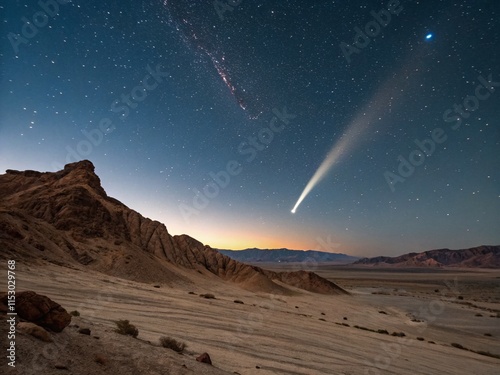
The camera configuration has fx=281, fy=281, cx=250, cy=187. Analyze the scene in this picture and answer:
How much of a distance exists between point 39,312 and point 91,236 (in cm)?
3484

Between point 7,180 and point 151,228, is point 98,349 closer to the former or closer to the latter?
point 151,228

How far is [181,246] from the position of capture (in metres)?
52.3

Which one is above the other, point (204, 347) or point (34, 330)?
point (34, 330)

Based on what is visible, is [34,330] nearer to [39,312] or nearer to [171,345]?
[39,312]

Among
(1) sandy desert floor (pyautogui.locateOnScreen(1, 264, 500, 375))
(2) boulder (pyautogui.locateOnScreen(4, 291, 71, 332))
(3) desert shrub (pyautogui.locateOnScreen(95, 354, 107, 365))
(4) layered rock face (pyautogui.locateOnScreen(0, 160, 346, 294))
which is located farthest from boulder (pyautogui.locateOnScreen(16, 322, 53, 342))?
(4) layered rock face (pyautogui.locateOnScreen(0, 160, 346, 294))

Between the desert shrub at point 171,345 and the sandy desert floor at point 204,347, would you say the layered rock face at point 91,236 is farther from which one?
the desert shrub at point 171,345

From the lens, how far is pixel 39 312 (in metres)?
6.31

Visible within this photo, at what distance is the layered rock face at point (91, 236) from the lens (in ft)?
92.0

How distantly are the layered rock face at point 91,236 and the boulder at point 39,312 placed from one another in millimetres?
19087

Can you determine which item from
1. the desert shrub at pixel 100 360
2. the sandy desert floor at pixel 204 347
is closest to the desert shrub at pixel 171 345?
the sandy desert floor at pixel 204 347

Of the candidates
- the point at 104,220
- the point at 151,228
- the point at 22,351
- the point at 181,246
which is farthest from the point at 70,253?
the point at 22,351

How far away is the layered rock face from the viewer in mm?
28031

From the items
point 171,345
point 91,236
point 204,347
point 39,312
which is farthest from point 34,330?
point 91,236

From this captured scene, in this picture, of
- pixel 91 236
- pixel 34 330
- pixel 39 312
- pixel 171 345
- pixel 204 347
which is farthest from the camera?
pixel 91 236
